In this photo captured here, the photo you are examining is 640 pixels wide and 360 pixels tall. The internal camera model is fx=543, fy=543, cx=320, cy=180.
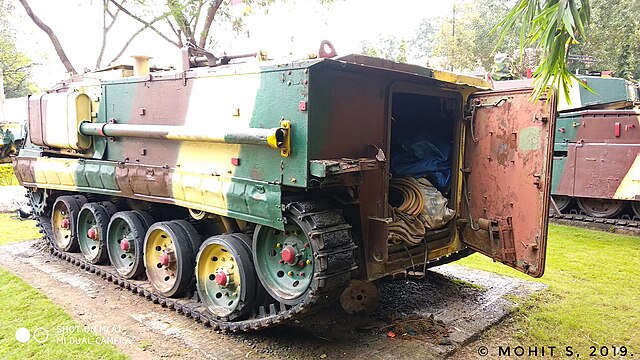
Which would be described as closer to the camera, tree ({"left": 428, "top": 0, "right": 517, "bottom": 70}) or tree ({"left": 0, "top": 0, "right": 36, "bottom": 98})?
tree ({"left": 0, "top": 0, "right": 36, "bottom": 98})

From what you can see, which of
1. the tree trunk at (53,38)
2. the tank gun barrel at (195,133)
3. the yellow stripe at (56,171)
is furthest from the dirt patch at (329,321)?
the tree trunk at (53,38)

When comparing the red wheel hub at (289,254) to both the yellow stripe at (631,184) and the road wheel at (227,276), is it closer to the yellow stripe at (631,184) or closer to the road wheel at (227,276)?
the road wheel at (227,276)

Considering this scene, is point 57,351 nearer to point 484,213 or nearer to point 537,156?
point 484,213

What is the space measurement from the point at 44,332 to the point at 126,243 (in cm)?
138

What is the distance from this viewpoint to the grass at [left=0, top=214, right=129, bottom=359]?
448 centimetres

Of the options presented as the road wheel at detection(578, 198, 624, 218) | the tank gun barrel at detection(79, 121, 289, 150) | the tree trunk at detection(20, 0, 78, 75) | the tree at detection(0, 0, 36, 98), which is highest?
the tree at detection(0, 0, 36, 98)

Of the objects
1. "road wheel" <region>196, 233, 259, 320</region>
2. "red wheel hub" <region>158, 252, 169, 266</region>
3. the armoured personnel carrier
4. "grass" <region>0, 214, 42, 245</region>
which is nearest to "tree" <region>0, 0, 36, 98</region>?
"grass" <region>0, 214, 42, 245</region>

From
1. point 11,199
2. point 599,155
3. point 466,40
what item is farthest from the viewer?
point 466,40

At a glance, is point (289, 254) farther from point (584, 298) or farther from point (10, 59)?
point (10, 59)

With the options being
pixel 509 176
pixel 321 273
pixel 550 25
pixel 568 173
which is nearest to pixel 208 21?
pixel 568 173

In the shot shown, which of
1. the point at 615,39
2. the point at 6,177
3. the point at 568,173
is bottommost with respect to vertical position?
the point at 6,177

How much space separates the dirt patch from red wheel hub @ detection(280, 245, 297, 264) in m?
0.58

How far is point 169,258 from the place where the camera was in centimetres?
546
